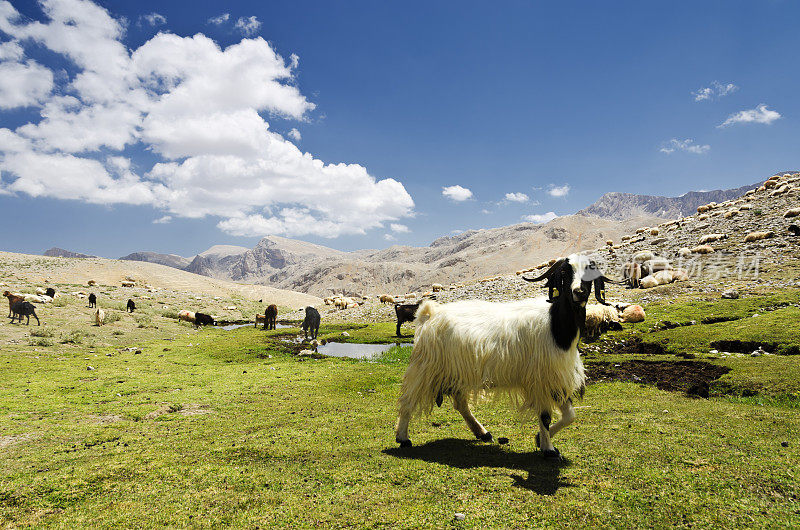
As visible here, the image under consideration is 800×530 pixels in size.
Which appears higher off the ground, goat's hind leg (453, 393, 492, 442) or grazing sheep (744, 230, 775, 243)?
grazing sheep (744, 230, 775, 243)

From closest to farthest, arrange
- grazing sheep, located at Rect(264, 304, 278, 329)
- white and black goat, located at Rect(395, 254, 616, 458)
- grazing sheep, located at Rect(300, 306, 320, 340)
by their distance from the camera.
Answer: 1. white and black goat, located at Rect(395, 254, 616, 458)
2. grazing sheep, located at Rect(300, 306, 320, 340)
3. grazing sheep, located at Rect(264, 304, 278, 329)

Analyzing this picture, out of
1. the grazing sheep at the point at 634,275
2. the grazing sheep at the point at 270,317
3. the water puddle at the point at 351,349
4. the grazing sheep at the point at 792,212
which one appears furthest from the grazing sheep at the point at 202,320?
the grazing sheep at the point at 792,212

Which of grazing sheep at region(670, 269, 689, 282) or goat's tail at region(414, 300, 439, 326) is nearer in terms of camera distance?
goat's tail at region(414, 300, 439, 326)

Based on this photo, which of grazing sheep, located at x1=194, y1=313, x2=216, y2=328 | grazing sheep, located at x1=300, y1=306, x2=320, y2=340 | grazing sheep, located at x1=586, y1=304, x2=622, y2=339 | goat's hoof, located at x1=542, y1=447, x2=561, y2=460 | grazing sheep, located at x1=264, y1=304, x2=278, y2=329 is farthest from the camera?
grazing sheep, located at x1=194, y1=313, x2=216, y2=328

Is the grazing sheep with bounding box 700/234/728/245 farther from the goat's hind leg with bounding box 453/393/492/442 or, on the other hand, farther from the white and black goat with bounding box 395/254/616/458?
the goat's hind leg with bounding box 453/393/492/442

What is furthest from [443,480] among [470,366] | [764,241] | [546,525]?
[764,241]

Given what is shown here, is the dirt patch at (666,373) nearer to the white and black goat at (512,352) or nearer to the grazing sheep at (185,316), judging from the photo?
the white and black goat at (512,352)

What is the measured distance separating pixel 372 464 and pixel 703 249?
3290cm

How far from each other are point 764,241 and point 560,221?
139 metres

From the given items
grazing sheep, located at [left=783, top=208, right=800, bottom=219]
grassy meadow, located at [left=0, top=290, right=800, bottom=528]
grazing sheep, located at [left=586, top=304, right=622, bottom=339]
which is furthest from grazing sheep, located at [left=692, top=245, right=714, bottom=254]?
grassy meadow, located at [left=0, top=290, right=800, bottom=528]

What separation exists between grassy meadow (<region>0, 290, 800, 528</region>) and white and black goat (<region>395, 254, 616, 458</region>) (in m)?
0.76

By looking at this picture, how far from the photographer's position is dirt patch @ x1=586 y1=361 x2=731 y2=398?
9.43m

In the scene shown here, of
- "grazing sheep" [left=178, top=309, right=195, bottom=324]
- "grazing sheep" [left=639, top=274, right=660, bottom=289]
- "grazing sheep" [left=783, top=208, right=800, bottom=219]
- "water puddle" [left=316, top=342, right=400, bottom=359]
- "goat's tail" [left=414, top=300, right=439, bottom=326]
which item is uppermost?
"grazing sheep" [left=783, top=208, right=800, bottom=219]

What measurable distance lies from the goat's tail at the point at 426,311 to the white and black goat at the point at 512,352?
2 centimetres
